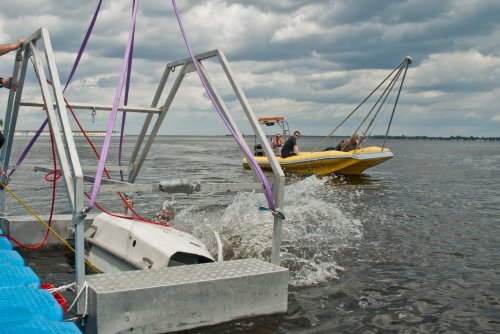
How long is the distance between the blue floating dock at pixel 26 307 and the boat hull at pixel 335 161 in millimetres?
19521

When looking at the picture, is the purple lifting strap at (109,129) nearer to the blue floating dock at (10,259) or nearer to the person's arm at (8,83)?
the blue floating dock at (10,259)

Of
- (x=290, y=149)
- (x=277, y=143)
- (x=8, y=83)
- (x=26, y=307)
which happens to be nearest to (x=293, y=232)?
(x=8, y=83)

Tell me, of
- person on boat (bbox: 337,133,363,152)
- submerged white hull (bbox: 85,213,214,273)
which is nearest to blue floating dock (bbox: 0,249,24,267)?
submerged white hull (bbox: 85,213,214,273)

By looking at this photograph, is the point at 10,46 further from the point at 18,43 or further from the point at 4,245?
the point at 4,245

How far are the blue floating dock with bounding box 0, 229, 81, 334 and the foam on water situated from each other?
3.85 metres

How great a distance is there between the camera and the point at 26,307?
366 cm

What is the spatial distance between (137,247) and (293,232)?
16.7 ft

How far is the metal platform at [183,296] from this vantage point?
4.16 meters

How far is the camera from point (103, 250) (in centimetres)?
660

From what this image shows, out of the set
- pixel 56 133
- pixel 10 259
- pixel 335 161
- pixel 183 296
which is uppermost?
pixel 56 133

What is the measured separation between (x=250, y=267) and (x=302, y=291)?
73.0 inches

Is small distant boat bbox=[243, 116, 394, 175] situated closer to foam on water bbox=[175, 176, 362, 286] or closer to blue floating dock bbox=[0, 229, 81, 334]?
foam on water bbox=[175, 176, 362, 286]

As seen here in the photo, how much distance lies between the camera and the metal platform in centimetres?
416

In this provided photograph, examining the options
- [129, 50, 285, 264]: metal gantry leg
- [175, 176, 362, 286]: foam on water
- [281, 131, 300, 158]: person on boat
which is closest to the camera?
[129, 50, 285, 264]: metal gantry leg
